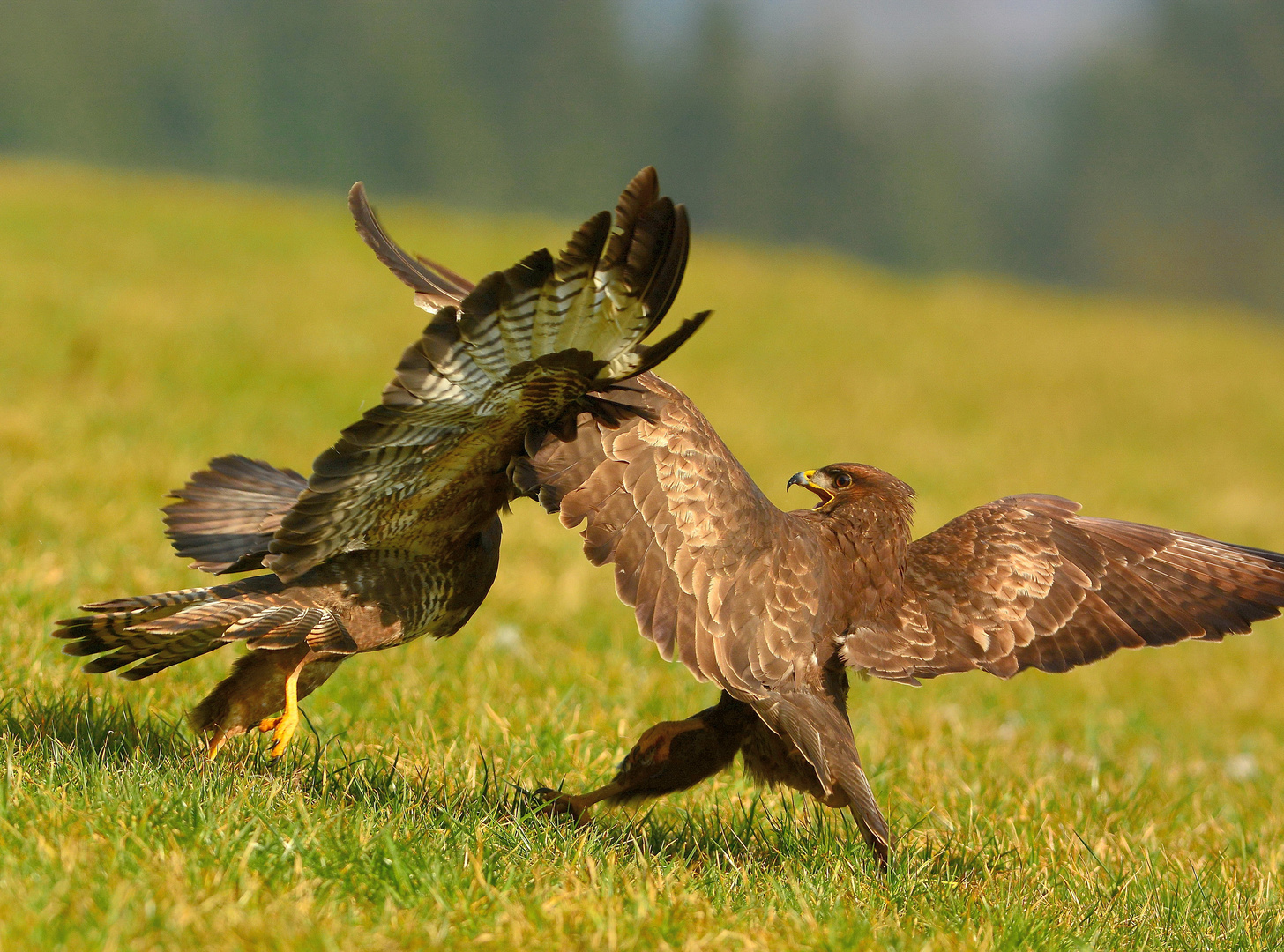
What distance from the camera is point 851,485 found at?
14.2ft

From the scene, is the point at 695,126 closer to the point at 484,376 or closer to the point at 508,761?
the point at 508,761

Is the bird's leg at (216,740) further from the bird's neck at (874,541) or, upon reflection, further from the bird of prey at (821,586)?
the bird's neck at (874,541)

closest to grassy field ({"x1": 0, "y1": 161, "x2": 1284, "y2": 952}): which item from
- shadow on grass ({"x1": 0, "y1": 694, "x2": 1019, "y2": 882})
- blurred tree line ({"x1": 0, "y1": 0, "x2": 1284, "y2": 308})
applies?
shadow on grass ({"x1": 0, "y1": 694, "x2": 1019, "y2": 882})

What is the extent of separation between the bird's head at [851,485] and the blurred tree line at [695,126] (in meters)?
104

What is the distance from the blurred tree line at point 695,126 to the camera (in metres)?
116

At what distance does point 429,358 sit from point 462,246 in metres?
23.3

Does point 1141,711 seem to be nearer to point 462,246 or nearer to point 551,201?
point 462,246

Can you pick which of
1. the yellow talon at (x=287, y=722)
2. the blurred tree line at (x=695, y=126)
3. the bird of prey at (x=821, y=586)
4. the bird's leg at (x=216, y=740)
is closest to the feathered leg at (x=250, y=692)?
the bird's leg at (x=216, y=740)

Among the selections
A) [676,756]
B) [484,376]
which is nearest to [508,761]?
[676,756]

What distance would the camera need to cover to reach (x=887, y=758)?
5.32 meters

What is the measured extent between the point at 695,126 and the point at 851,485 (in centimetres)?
14346

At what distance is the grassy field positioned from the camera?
9.55 feet

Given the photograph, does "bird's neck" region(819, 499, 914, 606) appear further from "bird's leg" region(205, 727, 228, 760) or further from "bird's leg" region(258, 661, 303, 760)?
"bird's leg" region(205, 727, 228, 760)

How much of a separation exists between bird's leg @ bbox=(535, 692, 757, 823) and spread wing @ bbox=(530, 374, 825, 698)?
1.13 ft
